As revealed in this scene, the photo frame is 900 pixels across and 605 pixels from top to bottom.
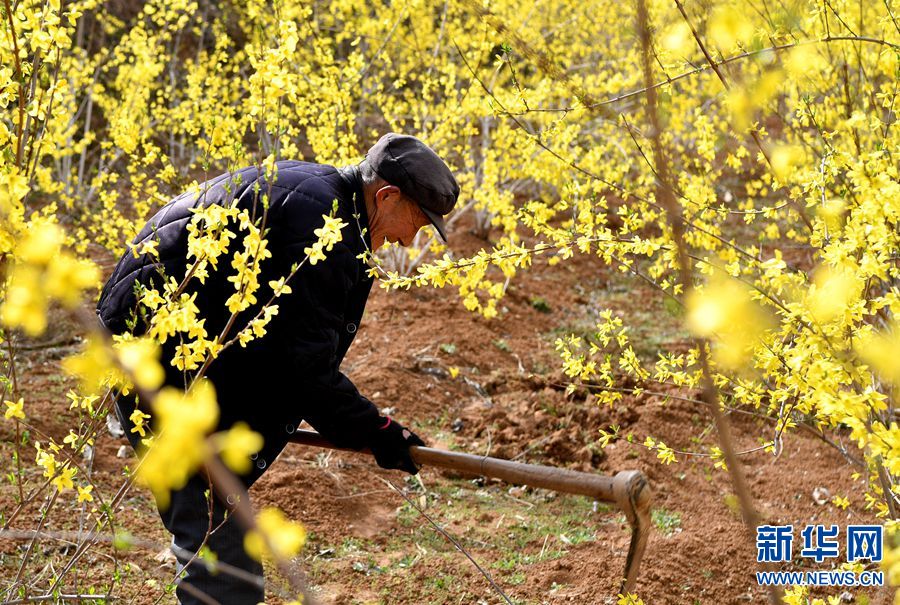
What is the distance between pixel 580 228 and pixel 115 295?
1.70 m

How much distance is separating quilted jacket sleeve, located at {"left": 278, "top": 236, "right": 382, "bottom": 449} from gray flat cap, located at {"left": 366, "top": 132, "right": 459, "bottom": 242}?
326 millimetres

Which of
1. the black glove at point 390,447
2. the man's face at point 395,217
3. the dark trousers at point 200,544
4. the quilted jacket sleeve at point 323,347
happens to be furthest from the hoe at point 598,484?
the man's face at point 395,217

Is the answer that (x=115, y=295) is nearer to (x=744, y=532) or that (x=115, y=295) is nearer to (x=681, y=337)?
(x=744, y=532)

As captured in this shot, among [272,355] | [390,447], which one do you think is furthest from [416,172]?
[390,447]

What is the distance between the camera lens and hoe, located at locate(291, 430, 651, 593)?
1.77 meters

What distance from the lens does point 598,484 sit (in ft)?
6.02

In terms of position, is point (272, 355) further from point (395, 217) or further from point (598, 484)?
point (598, 484)

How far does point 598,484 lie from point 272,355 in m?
1.17

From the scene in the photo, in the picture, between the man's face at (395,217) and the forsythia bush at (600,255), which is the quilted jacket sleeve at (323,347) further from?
the man's face at (395,217)

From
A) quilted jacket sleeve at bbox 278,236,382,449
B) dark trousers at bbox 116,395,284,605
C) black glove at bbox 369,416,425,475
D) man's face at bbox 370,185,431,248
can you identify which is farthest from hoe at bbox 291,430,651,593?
man's face at bbox 370,185,431,248

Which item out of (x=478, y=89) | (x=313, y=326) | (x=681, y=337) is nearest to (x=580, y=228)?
(x=313, y=326)

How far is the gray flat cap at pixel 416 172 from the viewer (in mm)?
2779

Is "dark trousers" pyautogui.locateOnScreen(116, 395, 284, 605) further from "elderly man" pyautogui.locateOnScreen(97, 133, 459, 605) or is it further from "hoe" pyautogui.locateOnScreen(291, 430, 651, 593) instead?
"hoe" pyautogui.locateOnScreen(291, 430, 651, 593)

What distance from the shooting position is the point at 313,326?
256cm
